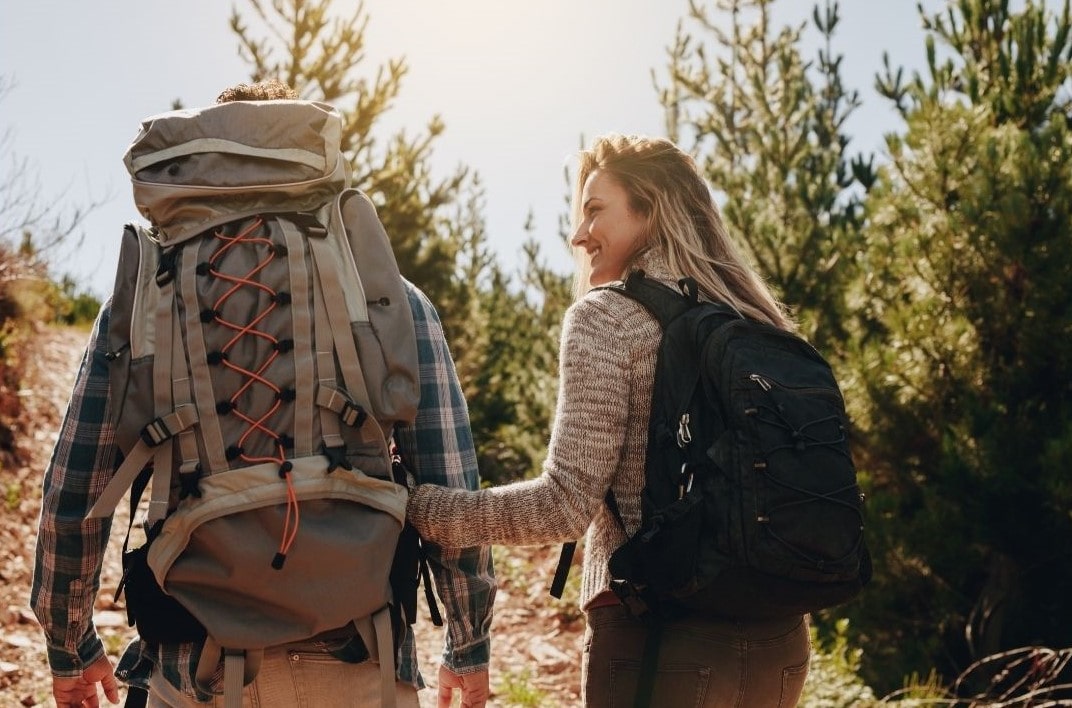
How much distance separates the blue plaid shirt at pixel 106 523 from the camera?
1943 mm

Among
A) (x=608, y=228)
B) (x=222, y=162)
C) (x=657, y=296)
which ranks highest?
(x=222, y=162)

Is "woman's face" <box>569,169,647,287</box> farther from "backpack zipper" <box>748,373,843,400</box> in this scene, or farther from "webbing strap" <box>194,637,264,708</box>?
"webbing strap" <box>194,637,264,708</box>

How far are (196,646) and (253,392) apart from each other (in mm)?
487

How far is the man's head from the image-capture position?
2209 mm

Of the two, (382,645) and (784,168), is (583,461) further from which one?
(784,168)

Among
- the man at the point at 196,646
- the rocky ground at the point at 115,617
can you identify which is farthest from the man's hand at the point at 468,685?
the rocky ground at the point at 115,617

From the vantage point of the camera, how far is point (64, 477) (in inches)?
77.5

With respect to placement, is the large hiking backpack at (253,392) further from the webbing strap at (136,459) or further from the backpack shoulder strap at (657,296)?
the backpack shoulder strap at (657,296)

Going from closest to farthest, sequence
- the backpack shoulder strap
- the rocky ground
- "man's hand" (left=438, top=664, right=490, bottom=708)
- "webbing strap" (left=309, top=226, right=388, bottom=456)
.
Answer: "webbing strap" (left=309, top=226, right=388, bottom=456) → the backpack shoulder strap → "man's hand" (left=438, top=664, right=490, bottom=708) → the rocky ground

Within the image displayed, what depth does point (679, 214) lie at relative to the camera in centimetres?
223

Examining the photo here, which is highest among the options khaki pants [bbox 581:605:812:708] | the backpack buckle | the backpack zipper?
the backpack zipper

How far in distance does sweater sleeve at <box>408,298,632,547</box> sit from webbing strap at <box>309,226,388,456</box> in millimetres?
234

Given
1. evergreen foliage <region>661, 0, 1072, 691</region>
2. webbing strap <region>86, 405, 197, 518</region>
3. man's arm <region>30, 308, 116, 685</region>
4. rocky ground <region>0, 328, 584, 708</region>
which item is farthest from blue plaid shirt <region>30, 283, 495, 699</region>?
evergreen foliage <region>661, 0, 1072, 691</region>

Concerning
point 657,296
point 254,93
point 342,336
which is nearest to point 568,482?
point 657,296
